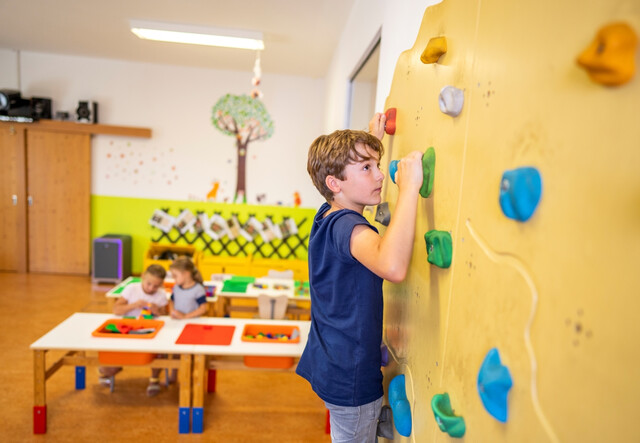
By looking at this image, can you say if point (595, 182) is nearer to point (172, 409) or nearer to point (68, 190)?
point (172, 409)

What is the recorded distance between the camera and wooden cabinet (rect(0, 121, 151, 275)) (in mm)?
5258

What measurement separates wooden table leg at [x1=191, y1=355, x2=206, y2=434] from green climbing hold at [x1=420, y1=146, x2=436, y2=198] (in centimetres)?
173

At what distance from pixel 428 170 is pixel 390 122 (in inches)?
17.6

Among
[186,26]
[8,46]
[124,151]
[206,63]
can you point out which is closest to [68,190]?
[124,151]

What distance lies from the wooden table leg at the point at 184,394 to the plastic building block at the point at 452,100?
197 centimetres

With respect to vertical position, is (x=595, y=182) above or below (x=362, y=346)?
above

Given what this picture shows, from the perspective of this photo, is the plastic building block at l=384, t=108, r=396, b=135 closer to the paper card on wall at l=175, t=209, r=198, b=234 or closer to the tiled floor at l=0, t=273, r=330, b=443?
the tiled floor at l=0, t=273, r=330, b=443

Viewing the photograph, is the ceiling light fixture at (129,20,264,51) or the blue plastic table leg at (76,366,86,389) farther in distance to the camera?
the ceiling light fixture at (129,20,264,51)

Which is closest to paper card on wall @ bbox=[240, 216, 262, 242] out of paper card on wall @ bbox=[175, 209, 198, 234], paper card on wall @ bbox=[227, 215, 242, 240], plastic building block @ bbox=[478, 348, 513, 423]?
paper card on wall @ bbox=[227, 215, 242, 240]

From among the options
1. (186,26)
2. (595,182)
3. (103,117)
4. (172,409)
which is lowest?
(172,409)

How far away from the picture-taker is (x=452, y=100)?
2.91ft

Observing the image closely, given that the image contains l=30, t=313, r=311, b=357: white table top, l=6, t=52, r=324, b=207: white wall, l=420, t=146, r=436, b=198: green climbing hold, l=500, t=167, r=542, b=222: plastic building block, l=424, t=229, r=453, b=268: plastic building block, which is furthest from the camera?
l=6, t=52, r=324, b=207: white wall

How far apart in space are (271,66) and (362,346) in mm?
4614

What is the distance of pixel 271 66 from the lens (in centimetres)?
514
